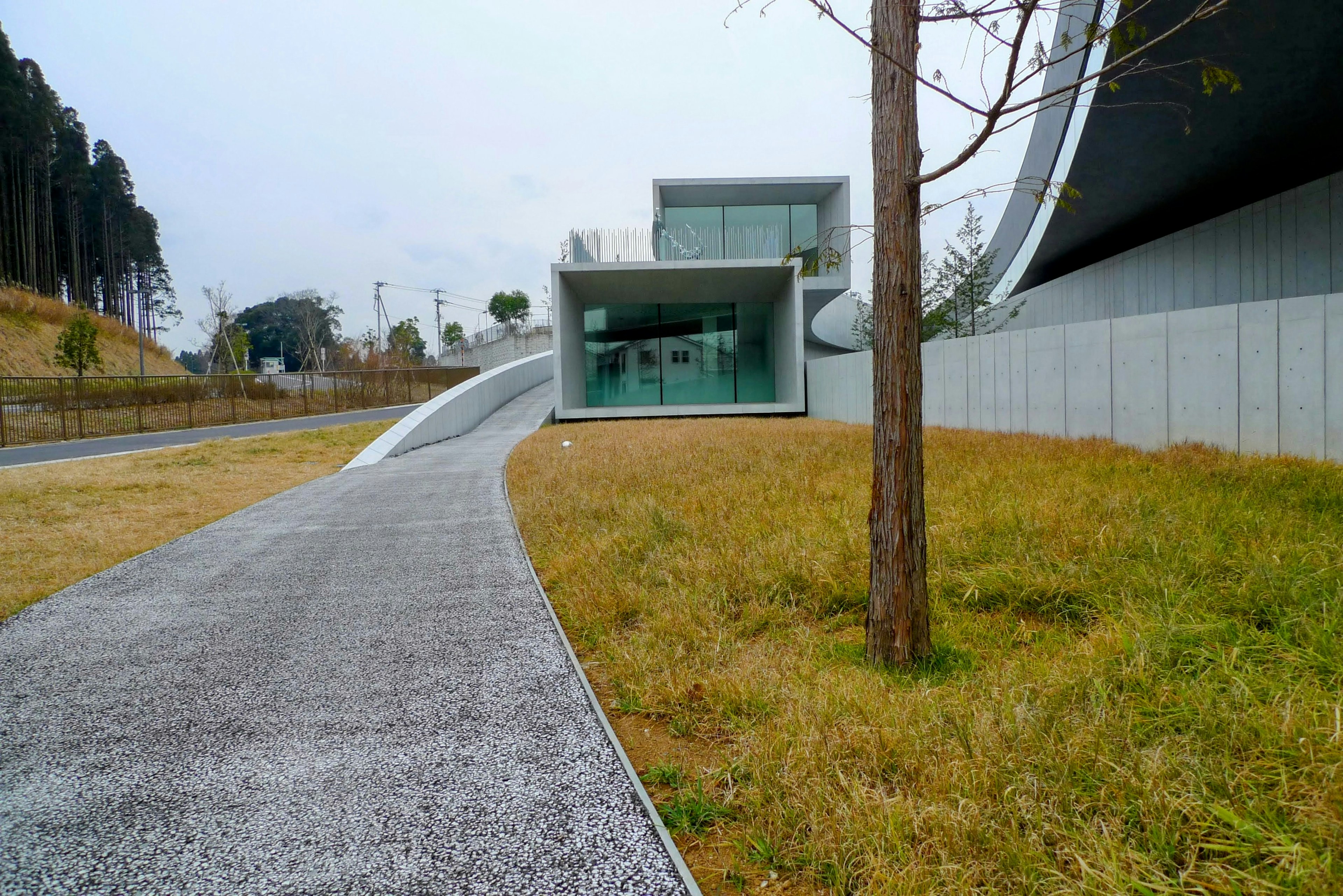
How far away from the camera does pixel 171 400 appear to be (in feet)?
82.3

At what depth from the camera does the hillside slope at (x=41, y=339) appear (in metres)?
33.1

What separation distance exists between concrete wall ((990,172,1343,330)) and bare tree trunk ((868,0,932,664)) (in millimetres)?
8878

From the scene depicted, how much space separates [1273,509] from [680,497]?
15.5 feet

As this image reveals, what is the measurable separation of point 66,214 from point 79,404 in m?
40.0

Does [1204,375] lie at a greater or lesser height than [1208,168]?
lesser

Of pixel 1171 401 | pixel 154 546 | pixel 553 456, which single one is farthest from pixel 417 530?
pixel 1171 401

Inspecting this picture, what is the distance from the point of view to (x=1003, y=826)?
6.73ft

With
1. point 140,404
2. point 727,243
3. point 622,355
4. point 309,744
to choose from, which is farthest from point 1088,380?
point 140,404

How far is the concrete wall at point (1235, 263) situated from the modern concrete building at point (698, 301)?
25.4 feet

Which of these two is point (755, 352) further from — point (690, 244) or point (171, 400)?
point (171, 400)

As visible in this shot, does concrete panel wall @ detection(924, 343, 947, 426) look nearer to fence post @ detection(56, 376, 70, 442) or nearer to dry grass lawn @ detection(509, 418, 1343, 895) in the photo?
dry grass lawn @ detection(509, 418, 1343, 895)

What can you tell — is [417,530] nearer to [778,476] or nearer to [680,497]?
[680,497]

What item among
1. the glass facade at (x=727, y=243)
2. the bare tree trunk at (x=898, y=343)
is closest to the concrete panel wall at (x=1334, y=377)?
the bare tree trunk at (x=898, y=343)

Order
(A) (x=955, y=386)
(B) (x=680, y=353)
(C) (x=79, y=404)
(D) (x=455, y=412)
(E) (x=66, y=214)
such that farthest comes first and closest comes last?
(E) (x=66, y=214), (B) (x=680, y=353), (C) (x=79, y=404), (D) (x=455, y=412), (A) (x=955, y=386)
